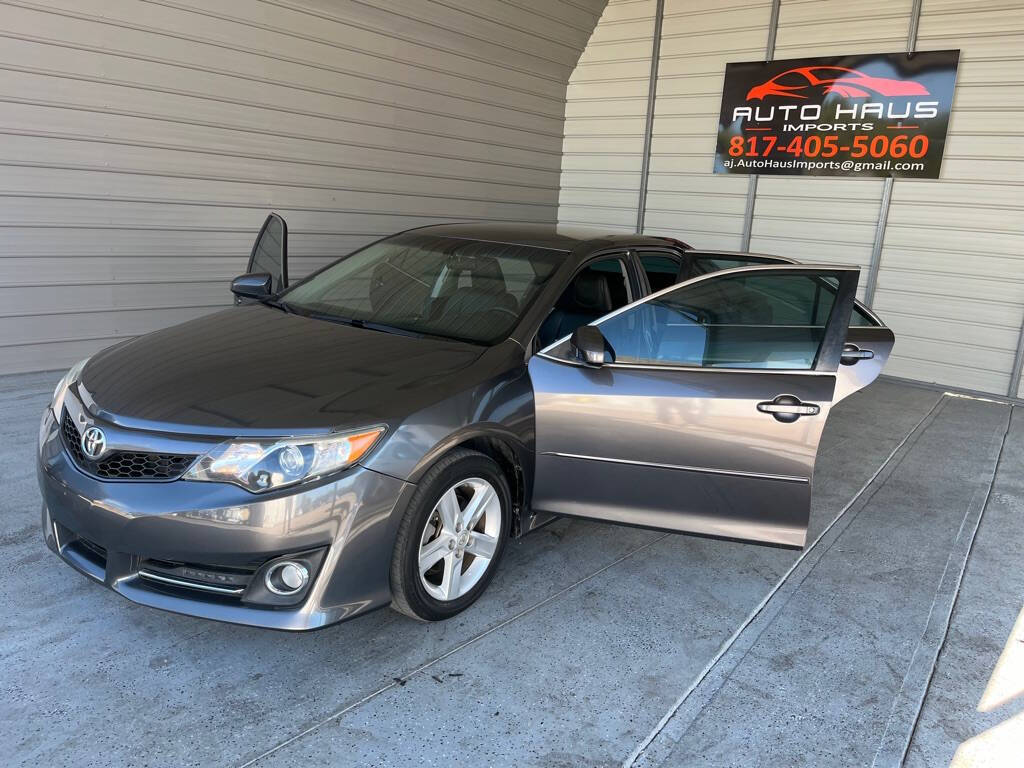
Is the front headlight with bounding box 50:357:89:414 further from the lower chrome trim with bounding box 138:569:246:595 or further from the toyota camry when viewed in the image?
the lower chrome trim with bounding box 138:569:246:595

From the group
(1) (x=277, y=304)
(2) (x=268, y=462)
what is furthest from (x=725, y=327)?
(1) (x=277, y=304)

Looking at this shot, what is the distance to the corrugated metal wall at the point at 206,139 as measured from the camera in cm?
541

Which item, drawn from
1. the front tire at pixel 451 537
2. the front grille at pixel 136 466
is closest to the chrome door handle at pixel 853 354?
the front tire at pixel 451 537

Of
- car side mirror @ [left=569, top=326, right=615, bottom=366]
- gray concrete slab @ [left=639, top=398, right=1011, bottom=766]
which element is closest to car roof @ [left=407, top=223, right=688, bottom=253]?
car side mirror @ [left=569, top=326, right=615, bottom=366]

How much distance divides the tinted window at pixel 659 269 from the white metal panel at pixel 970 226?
4.91 meters

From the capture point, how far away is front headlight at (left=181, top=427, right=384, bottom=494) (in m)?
2.34

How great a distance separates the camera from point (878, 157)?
7996 millimetres

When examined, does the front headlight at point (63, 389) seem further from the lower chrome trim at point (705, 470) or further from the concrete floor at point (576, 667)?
the lower chrome trim at point (705, 470)

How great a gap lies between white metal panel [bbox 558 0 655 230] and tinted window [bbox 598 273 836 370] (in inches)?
275

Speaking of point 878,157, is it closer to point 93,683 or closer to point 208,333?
point 208,333

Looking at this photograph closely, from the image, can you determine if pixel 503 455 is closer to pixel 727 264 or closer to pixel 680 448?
pixel 680 448

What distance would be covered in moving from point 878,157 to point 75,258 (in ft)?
24.7

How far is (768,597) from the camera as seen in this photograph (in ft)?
10.7

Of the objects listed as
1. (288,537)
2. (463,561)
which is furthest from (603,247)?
(288,537)
